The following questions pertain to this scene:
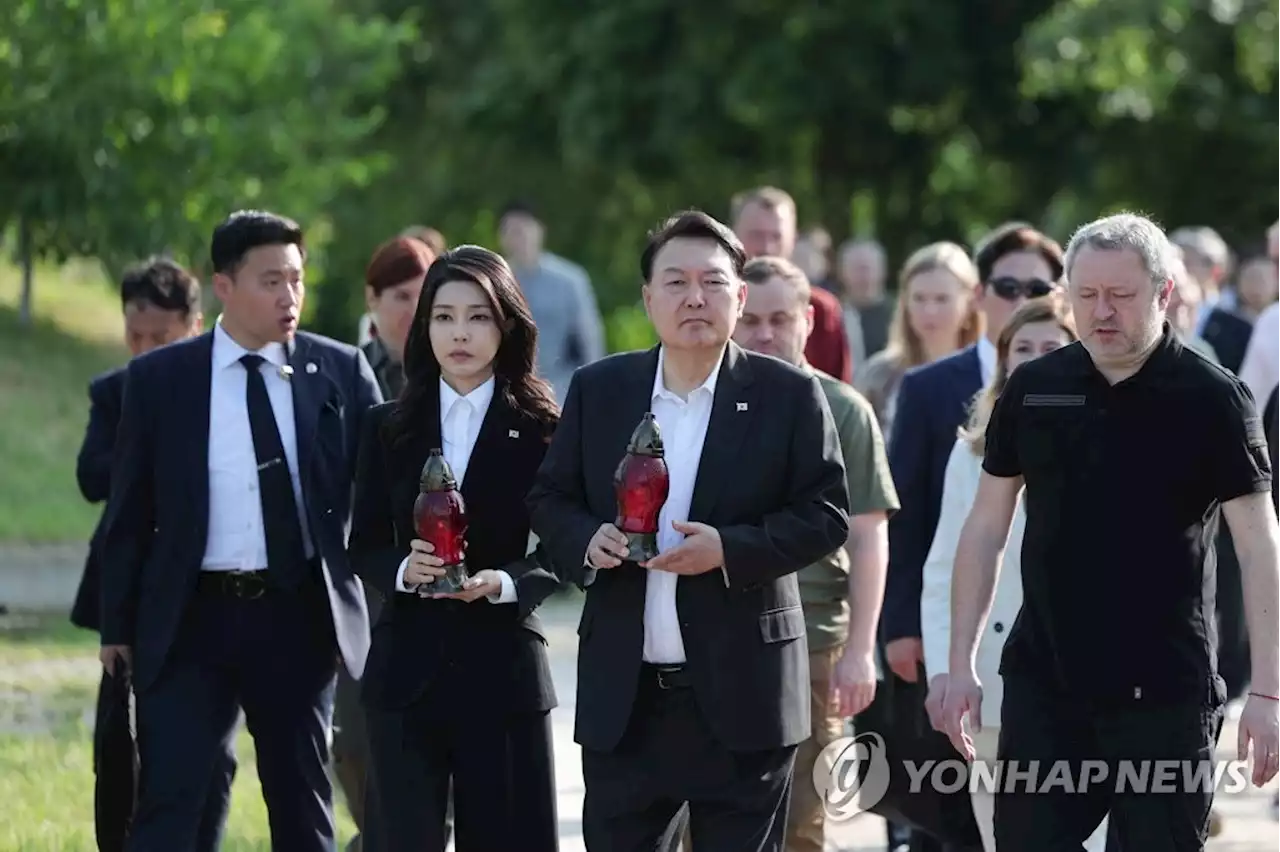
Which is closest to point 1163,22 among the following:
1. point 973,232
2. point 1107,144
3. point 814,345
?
point 1107,144

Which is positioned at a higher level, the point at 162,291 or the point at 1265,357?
the point at 162,291

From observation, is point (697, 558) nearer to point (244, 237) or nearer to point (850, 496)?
point (850, 496)

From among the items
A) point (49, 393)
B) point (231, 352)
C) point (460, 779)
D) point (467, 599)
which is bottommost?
point (460, 779)

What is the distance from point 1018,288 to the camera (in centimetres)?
938

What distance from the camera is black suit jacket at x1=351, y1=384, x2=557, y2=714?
7.26 metres

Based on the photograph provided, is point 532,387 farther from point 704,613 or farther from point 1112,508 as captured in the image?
point 1112,508

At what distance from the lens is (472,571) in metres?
7.31

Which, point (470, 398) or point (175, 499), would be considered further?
point (175, 499)

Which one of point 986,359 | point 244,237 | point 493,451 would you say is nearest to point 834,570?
point 986,359

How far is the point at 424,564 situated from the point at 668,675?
79cm

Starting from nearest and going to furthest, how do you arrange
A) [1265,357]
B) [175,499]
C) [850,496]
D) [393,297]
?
[175,499]
[850,496]
[393,297]
[1265,357]

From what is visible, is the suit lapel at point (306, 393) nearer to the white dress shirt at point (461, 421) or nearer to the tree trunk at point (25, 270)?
the white dress shirt at point (461, 421)

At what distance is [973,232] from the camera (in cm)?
3688

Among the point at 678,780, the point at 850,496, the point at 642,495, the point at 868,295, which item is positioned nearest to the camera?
the point at 642,495
